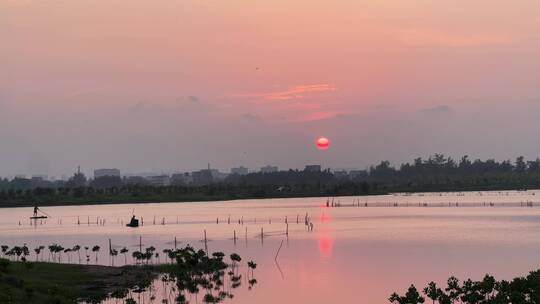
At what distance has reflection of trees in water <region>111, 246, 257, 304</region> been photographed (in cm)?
4362

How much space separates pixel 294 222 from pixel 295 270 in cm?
5873

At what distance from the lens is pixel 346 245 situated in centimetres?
7694

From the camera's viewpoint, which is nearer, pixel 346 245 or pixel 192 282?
pixel 192 282

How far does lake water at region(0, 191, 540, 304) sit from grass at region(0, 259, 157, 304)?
27.2 feet

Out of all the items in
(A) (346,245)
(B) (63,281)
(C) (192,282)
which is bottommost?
(C) (192,282)

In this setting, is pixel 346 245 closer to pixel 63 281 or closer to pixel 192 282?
pixel 192 282

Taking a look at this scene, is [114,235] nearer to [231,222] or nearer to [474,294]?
[231,222]

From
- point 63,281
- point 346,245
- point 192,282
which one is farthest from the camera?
point 346,245

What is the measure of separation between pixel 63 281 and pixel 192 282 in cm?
897

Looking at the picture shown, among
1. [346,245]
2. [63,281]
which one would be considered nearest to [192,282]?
[63,281]

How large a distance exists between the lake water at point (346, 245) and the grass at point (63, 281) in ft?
27.2

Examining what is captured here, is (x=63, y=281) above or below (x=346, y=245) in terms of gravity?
above

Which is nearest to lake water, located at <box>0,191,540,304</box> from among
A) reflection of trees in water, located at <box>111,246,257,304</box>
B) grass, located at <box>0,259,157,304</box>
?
reflection of trees in water, located at <box>111,246,257,304</box>

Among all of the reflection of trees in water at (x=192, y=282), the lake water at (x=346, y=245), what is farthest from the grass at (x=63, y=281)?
the lake water at (x=346, y=245)
